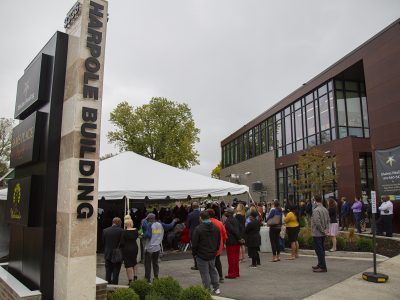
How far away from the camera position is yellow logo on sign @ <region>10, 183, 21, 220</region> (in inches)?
238

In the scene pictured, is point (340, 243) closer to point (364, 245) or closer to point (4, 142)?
point (364, 245)

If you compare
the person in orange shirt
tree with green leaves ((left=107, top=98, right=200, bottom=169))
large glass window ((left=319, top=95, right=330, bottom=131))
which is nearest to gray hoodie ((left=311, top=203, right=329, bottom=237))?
the person in orange shirt

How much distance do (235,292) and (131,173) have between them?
676 cm

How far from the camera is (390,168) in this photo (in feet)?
51.8

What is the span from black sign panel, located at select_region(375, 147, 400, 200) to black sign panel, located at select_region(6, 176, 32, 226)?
14882 mm

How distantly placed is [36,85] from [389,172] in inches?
595

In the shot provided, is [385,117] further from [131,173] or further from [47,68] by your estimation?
[47,68]

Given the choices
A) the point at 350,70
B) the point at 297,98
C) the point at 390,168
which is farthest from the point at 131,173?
the point at 297,98

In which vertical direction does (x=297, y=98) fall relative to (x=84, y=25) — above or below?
above

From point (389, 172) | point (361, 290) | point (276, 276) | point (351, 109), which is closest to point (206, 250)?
point (276, 276)

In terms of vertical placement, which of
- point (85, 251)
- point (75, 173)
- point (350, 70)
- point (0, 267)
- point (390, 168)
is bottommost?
point (0, 267)

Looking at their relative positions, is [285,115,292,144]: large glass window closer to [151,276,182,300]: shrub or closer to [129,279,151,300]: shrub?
[151,276,182,300]: shrub

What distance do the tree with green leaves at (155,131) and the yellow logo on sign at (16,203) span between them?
3590 centimetres

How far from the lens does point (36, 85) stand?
5.91 metres
